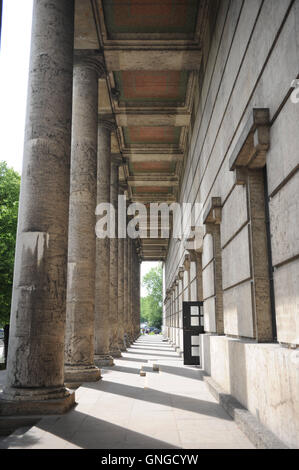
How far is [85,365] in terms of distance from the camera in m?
12.2

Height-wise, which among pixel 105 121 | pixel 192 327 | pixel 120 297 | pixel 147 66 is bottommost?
pixel 192 327

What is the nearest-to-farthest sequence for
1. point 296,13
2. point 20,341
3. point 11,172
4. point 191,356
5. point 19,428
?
point 296,13 → point 19,428 → point 20,341 → point 191,356 → point 11,172

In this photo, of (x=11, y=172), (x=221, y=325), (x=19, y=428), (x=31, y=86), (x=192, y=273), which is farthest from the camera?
(x=11, y=172)

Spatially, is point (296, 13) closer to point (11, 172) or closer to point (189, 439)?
point (189, 439)

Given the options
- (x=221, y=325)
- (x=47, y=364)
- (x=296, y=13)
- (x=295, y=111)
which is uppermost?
(x=296, y=13)

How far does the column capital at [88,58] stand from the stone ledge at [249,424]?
1128 cm

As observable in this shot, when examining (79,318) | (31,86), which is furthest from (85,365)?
(31,86)

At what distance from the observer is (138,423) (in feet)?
23.3

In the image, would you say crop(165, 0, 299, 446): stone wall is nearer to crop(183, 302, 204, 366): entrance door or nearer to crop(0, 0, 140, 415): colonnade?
crop(0, 0, 140, 415): colonnade

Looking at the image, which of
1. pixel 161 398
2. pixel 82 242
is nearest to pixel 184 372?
pixel 161 398

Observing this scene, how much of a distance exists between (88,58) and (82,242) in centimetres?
655

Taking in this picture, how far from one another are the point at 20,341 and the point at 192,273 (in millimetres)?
11464

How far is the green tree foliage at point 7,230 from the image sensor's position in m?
27.5

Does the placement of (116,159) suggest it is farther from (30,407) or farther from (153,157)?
(30,407)
